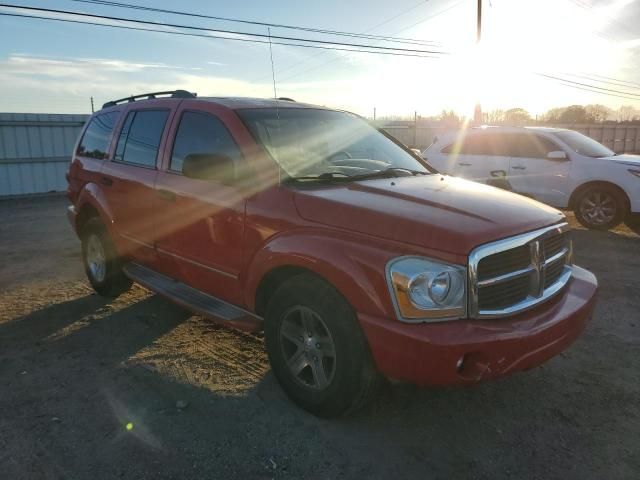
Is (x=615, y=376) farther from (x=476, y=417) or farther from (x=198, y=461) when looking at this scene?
(x=198, y=461)

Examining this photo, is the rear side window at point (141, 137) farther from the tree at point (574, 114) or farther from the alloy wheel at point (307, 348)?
the tree at point (574, 114)

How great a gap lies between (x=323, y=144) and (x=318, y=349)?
1.63 m

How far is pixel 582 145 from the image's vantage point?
8742mm

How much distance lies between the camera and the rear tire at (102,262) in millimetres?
4879

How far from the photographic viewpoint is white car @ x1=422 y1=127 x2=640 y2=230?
8109mm

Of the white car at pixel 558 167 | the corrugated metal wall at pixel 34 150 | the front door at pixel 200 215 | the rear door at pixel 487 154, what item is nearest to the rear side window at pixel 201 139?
the front door at pixel 200 215

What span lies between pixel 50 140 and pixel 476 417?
14857 millimetres

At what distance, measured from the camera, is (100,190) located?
4.86m

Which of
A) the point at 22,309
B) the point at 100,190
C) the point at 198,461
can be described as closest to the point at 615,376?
the point at 198,461

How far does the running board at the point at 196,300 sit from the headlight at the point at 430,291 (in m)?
1.20

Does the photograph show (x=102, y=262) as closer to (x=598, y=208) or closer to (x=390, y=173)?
(x=390, y=173)

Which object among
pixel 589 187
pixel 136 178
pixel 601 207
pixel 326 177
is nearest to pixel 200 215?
pixel 326 177

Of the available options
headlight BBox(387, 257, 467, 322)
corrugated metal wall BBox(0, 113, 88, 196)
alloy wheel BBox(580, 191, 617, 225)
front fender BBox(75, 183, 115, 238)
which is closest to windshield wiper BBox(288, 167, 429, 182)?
headlight BBox(387, 257, 467, 322)

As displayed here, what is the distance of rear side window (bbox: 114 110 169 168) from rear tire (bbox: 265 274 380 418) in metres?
1.98
